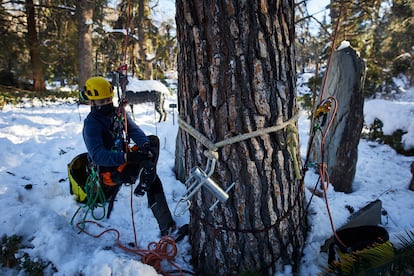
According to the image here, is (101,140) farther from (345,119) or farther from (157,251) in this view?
(345,119)

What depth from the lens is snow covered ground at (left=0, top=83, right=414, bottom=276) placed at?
6.27ft

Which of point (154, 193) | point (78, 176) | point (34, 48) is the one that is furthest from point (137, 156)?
point (34, 48)

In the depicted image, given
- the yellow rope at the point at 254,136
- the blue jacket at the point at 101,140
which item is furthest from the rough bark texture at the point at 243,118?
the blue jacket at the point at 101,140

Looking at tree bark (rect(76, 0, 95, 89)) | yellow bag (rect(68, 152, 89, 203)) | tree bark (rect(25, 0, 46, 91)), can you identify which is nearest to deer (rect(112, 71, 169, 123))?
tree bark (rect(76, 0, 95, 89))

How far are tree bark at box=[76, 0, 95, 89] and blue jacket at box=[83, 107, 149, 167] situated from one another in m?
7.89

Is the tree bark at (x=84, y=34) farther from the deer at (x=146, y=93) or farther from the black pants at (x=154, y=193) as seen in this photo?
the black pants at (x=154, y=193)

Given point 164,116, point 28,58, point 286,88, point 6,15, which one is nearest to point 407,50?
point 164,116

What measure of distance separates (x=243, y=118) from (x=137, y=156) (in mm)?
1232

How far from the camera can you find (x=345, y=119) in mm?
3764

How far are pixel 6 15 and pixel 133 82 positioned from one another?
7.12 metres

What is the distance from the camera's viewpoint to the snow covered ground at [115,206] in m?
1.91

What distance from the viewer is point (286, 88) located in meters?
1.64

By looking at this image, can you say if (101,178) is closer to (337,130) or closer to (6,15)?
(337,130)

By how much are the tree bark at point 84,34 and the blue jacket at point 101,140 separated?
789 centimetres
